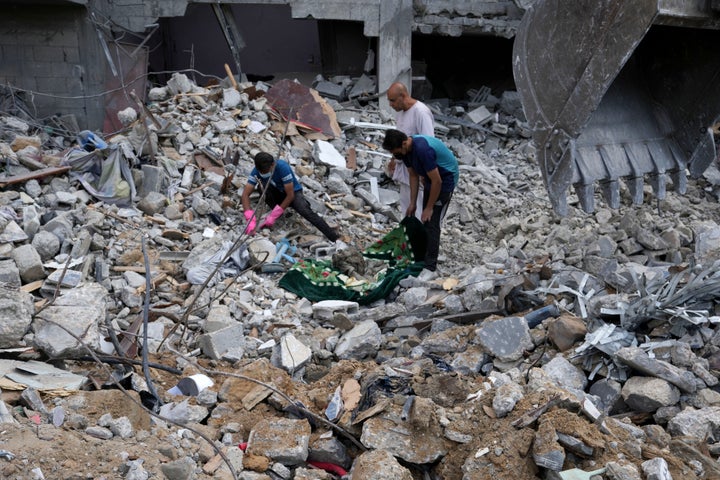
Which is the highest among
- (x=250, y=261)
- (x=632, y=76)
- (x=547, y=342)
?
(x=632, y=76)

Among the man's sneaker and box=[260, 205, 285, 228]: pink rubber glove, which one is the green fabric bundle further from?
box=[260, 205, 285, 228]: pink rubber glove

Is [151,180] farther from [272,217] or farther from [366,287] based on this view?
[366,287]

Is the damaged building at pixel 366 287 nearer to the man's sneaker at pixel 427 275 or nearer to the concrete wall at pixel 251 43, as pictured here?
the man's sneaker at pixel 427 275

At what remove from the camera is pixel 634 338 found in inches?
177

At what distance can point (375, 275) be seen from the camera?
Result: 282 inches

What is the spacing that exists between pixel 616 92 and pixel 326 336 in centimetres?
292

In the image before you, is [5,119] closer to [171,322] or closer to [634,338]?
[171,322]

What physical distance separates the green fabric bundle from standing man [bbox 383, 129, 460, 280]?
16 centimetres

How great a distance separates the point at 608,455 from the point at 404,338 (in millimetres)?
2277

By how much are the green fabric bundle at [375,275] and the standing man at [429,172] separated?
161mm

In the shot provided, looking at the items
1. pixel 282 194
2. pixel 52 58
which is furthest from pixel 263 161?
pixel 52 58

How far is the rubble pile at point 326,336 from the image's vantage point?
11.7ft

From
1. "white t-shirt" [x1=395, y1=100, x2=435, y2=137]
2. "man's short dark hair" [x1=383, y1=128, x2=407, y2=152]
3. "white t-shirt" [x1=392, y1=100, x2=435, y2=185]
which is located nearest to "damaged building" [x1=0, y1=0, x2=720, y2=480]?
"white t-shirt" [x1=392, y1=100, x2=435, y2=185]

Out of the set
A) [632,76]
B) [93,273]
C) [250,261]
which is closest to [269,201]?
[250,261]
